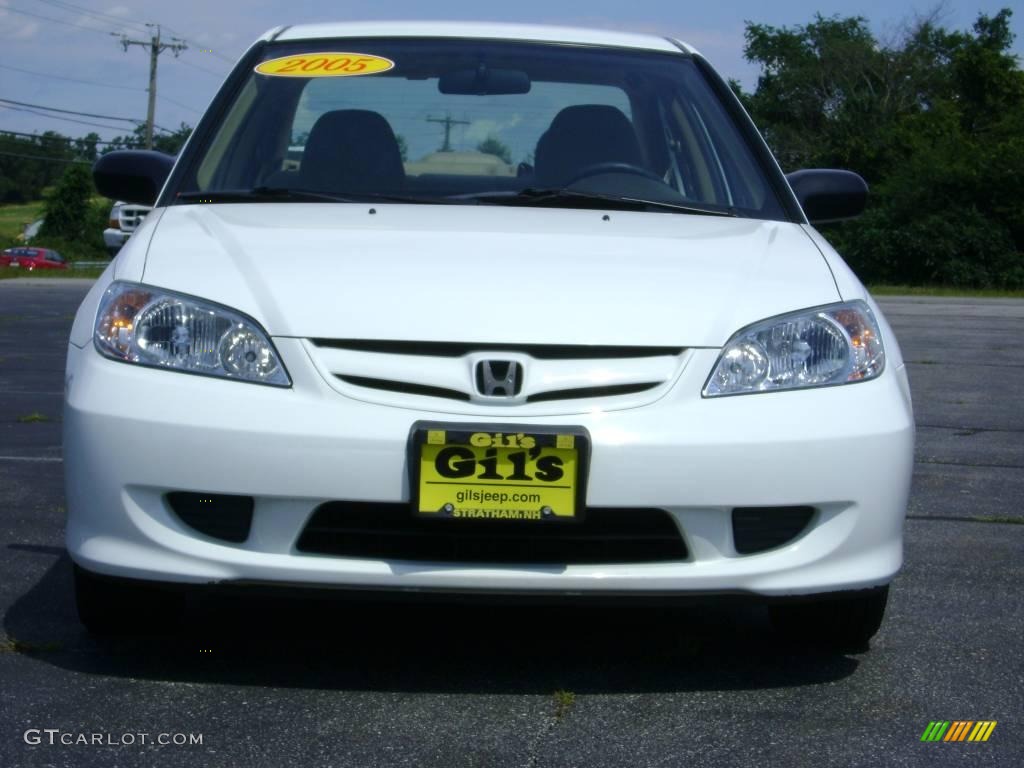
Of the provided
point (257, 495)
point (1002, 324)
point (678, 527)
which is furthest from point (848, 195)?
point (1002, 324)

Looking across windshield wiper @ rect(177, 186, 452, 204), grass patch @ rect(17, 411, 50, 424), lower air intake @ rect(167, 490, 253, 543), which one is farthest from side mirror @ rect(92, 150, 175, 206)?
grass patch @ rect(17, 411, 50, 424)

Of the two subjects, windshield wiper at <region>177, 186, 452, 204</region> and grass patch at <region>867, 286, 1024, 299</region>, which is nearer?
windshield wiper at <region>177, 186, 452, 204</region>

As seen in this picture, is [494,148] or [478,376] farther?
[494,148]

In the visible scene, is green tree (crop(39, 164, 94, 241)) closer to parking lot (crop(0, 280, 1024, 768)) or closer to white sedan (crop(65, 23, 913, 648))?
parking lot (crop(0, 280, 1024, 768))

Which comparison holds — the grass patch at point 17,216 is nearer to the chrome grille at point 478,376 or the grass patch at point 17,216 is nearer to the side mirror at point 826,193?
the side mirror at point 826,193

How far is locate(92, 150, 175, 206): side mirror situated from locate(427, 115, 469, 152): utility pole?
2.41ft

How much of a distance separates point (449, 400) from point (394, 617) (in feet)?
3.05

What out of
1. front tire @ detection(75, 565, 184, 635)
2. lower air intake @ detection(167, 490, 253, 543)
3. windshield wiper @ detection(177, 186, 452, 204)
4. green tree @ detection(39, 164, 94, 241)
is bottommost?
green tree @ detection(39, 164, 94, 241)

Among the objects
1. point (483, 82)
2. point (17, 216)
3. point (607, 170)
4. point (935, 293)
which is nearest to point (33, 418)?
point (483, 82)

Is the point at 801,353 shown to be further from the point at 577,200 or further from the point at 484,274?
the point at 577,200

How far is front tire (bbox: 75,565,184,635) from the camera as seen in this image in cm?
324

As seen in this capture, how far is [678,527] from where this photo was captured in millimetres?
2908

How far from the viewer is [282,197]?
3.73 meters

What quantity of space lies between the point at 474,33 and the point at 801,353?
1.85 m
